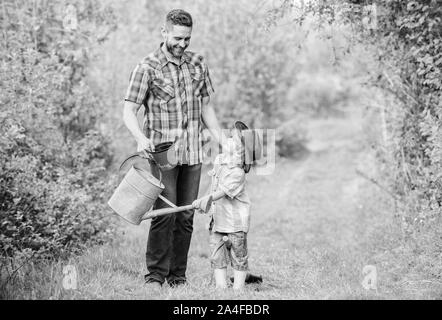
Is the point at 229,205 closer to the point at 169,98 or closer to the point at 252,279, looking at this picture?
the point at 252,279

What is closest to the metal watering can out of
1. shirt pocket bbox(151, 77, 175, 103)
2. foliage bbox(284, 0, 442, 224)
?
shirt pocket bbox(151, 77, 175, 103)

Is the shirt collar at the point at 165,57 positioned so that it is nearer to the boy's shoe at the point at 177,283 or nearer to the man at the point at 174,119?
the man at the point at 174,119

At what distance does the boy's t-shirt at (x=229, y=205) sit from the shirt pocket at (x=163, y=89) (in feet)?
1.87

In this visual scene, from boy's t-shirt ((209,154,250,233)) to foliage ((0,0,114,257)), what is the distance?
4.63 ft

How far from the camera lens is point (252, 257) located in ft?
21.4

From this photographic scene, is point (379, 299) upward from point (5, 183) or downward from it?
downward

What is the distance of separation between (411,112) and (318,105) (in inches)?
525

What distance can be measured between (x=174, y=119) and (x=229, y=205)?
736mm

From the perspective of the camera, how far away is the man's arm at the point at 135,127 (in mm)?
4445

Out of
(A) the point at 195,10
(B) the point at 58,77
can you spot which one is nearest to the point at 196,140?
(B) the point at 58,77

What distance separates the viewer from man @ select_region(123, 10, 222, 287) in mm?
4625

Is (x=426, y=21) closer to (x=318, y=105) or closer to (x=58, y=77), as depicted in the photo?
(x=58, y=77)

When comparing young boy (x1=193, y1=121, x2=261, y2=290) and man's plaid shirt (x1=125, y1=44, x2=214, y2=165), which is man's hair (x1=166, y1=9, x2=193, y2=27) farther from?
young boy (x1=193, y1=121, x2=261, y2=290)

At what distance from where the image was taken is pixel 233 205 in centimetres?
482
